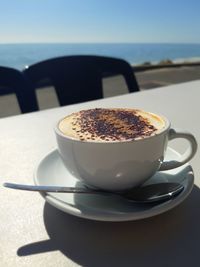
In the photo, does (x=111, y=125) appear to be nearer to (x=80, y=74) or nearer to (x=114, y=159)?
(x=114, y=159)

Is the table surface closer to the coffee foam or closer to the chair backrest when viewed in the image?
the coffee foam

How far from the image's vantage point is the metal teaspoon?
320 mm

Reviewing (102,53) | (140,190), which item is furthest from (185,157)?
(102,53)

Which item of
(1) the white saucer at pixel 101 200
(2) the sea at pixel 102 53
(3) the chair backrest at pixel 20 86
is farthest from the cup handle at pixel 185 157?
(2) the sea at pixel 102 53

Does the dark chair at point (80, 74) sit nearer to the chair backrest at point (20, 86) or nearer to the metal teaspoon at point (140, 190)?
the chair backrest at point (20, 86)

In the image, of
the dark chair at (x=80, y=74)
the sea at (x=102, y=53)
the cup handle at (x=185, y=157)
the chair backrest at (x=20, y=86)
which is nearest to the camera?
the cup handle at (x=185, y=157)

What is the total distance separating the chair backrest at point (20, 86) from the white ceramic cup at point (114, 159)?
1.71 feet

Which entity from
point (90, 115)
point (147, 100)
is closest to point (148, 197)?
point (90, 115)

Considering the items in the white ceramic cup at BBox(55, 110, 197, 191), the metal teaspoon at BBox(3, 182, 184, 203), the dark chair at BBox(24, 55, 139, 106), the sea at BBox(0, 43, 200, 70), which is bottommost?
the sea at BBox(0, 43, 200, 70)

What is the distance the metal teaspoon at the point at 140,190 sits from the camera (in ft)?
1.05

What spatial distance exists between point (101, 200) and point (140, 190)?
0.14 feet

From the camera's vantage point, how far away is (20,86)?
837mm

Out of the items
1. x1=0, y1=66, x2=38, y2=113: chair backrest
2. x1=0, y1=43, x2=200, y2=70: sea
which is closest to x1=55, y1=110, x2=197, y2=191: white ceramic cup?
x1=0, y1=66, x2=38, y2=113: chair backrest

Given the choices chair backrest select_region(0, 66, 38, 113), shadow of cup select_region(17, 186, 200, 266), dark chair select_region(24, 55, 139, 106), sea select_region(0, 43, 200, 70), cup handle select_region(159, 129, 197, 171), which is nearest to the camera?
A: shadow of cup select_region(17, 186, 200, 266)
